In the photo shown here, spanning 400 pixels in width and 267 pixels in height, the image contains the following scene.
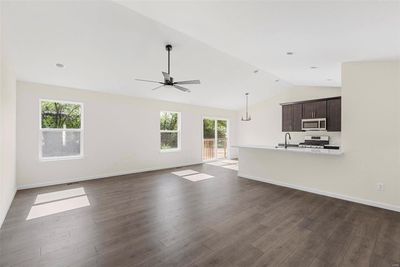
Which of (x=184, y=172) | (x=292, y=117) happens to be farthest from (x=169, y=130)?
(x=292, y=117)

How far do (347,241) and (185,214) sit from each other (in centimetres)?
212

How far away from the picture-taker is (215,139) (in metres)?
8.45

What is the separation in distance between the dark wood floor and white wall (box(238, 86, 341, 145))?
13.0ft

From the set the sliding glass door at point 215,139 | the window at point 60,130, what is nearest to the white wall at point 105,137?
the window at point 60,130

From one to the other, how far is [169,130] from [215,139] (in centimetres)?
248

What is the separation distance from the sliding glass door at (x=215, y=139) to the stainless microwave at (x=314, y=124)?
3.62 meters

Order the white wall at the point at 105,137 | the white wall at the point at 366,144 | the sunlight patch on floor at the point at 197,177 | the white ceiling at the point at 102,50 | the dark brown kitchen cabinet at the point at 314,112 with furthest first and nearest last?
the dark brown kitchen cabinet at the point at 314,112, the sunlight patch on floor at the point at 197,177, the white wall at the point at 105,137, the white wall at the point at 366,144, the white ceiling at the point at 102,50

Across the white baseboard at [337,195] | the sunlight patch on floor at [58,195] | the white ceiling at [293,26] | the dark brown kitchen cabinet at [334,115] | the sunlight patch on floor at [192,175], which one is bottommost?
the sunlight patch on floor at [192,175]

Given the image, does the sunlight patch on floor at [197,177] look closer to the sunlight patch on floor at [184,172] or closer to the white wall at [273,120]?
the sunlight patch on floor at [184,172]

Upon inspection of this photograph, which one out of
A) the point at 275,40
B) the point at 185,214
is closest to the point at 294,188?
the point at 185,214

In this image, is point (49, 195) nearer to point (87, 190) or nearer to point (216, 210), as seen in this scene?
point (87, 190)

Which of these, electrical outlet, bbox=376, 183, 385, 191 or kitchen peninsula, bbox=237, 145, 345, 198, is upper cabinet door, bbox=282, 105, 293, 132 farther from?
electrical outlet, bbox=376, 183, 385, 191

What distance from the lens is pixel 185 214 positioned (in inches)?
116

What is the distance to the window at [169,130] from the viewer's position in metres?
6.65
